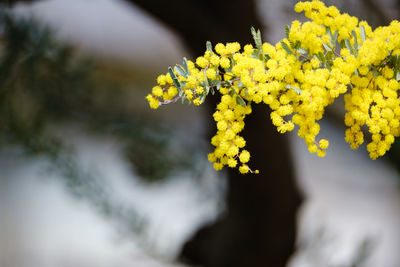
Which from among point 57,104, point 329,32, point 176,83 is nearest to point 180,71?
point 176,83

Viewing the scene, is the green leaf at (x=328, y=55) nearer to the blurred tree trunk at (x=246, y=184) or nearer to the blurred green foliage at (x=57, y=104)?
the blurred tree trunk at (x=246, y=184)

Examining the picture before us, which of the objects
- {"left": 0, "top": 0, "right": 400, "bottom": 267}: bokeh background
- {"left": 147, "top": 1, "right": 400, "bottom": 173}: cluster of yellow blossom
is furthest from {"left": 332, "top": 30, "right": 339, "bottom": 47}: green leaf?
{"left": 0, "top": 0, "right": 400, "bottom": 267}: bokeh background

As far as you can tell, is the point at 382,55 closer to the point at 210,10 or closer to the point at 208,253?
the point at 210,10

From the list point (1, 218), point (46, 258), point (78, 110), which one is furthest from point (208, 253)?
point (1, 218)

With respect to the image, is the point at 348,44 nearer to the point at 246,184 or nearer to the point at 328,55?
the point at 328,55

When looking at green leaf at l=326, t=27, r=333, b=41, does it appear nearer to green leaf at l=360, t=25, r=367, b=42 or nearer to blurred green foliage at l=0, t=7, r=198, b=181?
green leaf at l=360, t=25, r=367, b=42

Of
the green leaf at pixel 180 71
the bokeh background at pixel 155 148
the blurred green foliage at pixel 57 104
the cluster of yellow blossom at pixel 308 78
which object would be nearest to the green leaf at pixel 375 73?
the cluster of yellow blossom at pixel 308 78
